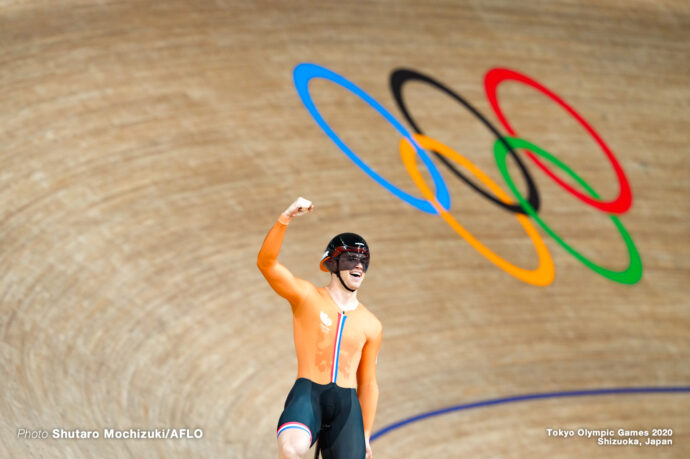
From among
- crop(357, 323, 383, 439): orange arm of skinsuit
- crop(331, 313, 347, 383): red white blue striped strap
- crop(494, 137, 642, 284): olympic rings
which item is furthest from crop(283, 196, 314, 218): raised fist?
crop(494, 137, 642, 284): olympic rings

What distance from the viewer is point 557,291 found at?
18.1ft

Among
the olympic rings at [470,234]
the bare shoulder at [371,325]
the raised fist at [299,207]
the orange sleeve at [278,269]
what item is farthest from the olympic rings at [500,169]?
the raised fist at [299,207]

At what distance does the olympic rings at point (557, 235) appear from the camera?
578cm

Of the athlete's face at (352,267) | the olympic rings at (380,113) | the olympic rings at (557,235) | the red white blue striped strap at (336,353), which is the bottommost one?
the olympic rings at (557,235)

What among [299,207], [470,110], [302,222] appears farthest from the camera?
[470,110]

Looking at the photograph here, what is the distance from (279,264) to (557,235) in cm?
380

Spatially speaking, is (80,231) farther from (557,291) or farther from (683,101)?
(683,101)

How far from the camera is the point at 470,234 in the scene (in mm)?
5535

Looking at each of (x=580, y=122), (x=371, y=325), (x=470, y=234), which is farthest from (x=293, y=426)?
(x=580, y=122)

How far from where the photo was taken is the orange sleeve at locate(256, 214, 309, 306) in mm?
2414

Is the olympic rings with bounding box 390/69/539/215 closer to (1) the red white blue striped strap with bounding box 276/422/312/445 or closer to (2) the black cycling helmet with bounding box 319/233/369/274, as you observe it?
(2) the black cycling helmet with bounding box 319/233/369/274

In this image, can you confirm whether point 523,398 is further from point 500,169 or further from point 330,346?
point 330,346

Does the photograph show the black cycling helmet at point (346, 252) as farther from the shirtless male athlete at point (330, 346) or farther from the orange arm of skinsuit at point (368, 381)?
the orange arm of skinsuit at point (368, 381)

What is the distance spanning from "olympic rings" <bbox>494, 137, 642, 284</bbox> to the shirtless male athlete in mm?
3515
